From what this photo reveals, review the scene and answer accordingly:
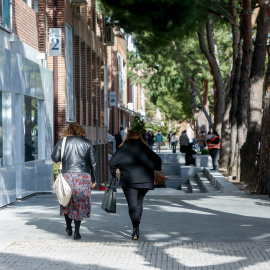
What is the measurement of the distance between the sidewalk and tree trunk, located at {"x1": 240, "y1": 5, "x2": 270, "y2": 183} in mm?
6311

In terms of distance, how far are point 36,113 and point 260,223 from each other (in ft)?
27.0

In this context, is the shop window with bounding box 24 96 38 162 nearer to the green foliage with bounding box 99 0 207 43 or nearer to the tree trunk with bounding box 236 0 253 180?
the green foliage with bounding box 99 0 207 43

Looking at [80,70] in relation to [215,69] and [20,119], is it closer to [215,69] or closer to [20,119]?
[215,69]

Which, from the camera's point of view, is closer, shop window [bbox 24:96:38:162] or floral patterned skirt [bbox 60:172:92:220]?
floral patterned skirt [bbox 60:172:92:220]

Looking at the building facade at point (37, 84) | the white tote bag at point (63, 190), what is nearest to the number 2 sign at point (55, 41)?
the building facade at point (37, 84)

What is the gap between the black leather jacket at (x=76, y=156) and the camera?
1005cm

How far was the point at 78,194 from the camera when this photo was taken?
396 inches

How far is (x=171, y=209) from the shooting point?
567 inches

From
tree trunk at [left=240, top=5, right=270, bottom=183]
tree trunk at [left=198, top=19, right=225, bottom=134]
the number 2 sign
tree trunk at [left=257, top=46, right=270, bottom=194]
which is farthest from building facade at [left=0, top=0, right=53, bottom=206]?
tree trunk at [left=198, top=19, right=225, bottom=134]

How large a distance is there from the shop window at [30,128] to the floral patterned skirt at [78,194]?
285 inches

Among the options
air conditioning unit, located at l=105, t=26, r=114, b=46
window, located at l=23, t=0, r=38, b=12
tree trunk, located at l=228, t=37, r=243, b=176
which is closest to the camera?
window, located at l=23, t=0, r=38, b=12

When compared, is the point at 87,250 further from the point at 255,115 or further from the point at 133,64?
the point at 133,64

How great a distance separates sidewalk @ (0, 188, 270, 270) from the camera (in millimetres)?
8250

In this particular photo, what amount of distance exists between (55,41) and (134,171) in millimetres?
11542
